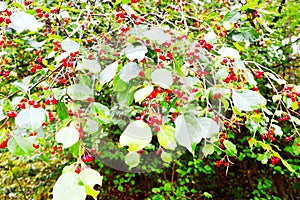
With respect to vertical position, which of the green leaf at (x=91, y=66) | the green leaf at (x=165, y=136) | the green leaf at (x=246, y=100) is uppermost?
the green leaf at (x=246, y=100)

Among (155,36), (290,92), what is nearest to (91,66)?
(155,36)

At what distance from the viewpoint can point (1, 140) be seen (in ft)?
2.11

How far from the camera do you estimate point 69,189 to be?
0.46 metres

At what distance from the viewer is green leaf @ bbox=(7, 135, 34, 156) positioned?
61 cm

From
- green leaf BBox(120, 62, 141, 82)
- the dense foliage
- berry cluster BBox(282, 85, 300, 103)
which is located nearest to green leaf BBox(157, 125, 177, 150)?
the dense foliage

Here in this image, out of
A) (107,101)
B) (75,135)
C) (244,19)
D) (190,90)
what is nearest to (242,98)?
(190,90)

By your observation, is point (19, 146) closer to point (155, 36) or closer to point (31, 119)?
point (31, 119)

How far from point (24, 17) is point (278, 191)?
3.04 meters

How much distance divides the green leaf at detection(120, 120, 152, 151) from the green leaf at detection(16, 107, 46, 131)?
0.19m

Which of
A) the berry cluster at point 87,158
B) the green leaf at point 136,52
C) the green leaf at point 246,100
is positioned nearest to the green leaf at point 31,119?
the berry cluster at point 87,158

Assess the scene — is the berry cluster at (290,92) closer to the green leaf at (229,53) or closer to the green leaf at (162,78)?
the green leaf at (229,53)

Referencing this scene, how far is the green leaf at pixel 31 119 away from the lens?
609 mm

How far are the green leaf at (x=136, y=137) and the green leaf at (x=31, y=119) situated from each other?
0.64 ft

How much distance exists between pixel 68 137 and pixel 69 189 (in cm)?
12
